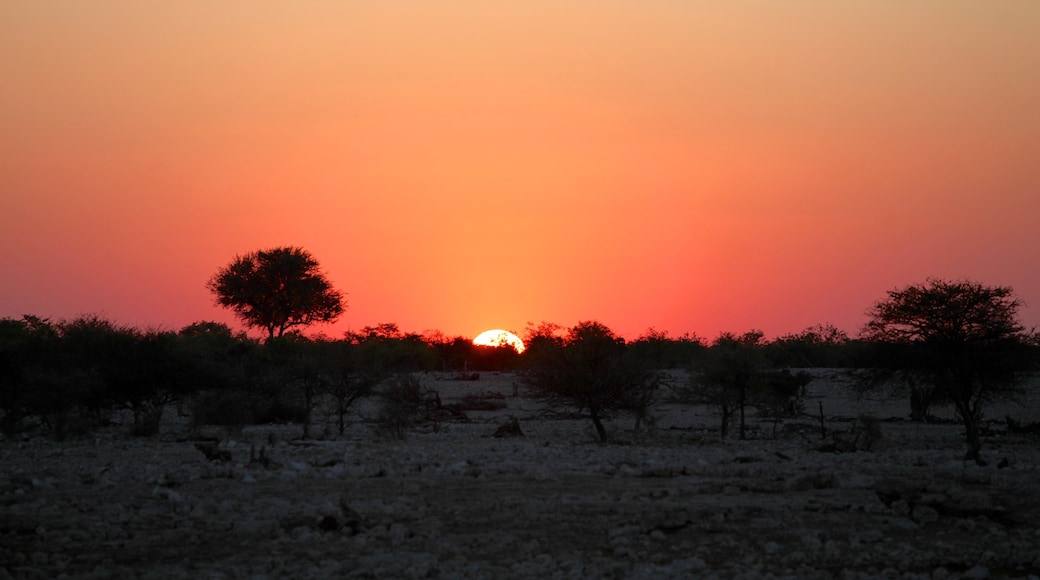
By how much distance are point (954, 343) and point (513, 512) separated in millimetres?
21117

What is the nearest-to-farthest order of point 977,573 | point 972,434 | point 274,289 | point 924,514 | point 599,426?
1. point 977,573
2. point 924,514
3. point 972,434
4. point 599,426
5. point 274,289

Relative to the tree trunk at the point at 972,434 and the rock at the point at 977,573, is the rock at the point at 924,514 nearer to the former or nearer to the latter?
the rock at the point at 977,573

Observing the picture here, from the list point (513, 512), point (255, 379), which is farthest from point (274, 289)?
point (513, 512)

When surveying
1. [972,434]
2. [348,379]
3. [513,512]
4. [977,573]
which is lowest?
[977,573]

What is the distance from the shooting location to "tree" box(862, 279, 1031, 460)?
31.7 meters

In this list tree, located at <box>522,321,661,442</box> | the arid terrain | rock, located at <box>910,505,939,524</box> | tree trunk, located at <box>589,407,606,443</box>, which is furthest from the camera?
tree, located at <box>522,321,661,442</box>

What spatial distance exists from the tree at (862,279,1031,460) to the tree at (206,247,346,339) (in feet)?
173

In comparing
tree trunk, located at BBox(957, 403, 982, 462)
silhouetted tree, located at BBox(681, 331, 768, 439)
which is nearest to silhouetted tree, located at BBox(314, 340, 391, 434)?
silhouetted tree, located at BBox(681, 331, 768, 439)

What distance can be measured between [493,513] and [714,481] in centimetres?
569

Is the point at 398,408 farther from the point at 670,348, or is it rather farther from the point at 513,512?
the point at 670,348

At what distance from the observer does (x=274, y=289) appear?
78375 millimetres

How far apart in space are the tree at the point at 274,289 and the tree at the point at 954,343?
173 ft

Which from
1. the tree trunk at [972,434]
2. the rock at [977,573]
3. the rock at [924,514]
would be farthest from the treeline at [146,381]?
the rock at [977,573]

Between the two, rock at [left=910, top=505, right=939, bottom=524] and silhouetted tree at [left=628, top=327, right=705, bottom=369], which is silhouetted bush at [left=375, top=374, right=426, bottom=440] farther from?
silhouetted tree at [left=628, top=327, right=705, bottom=369]
